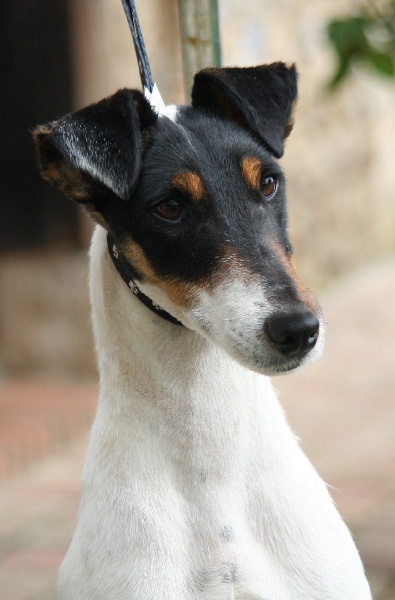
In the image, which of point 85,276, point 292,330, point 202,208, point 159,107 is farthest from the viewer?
point 85,276

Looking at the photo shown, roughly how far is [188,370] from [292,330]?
39 centimetres

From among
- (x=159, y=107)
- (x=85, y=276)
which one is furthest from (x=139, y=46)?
(x=85, y=276)

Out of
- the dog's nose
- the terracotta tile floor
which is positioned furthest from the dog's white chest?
the terracotta tile floor

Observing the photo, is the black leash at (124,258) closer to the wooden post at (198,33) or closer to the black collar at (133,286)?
the black collar at (133,286)

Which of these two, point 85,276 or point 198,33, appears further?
point 85,276

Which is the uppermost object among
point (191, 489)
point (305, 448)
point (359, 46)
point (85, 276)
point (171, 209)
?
point (359, 46)

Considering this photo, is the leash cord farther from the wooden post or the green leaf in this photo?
the green leaf

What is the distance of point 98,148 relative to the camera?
2377 mm

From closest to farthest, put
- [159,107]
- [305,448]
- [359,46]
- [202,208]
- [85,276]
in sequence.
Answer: [202,208] → [159,107] → [359,46] → [305,448] → [85,276]

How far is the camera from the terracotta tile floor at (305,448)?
14.9ft

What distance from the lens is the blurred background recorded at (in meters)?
4.72

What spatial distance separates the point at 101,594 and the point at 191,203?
0.92 metres

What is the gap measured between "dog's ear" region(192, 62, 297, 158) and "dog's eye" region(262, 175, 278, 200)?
100mm

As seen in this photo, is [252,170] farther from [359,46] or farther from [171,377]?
[359,46]
